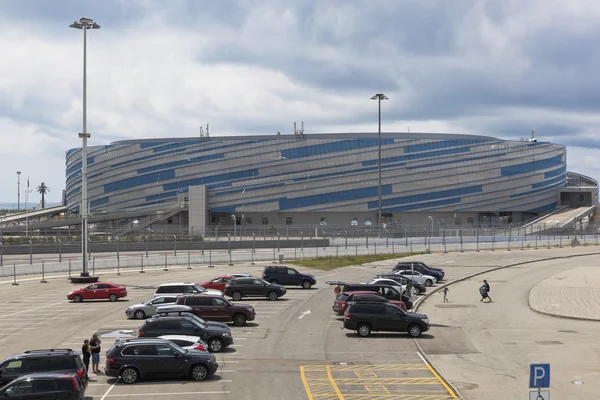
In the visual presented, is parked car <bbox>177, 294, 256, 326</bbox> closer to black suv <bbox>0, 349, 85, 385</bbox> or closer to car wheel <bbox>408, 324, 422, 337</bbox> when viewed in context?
car wheel <bbox>408, 324, 422, 337</bbox>

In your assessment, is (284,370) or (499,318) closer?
(284,370)

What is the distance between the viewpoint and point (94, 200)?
148000mm

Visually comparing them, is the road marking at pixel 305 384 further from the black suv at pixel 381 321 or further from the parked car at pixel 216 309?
the parked car at pixel 216 309

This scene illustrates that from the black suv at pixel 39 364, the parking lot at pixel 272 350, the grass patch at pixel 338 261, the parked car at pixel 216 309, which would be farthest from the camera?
the grass patch at pixel 338 261

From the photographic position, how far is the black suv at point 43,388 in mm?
18016

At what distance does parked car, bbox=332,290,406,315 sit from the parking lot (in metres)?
0.58

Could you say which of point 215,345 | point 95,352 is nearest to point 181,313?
point 215,345

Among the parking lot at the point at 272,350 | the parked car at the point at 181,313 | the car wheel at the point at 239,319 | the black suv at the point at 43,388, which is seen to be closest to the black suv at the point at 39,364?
the parking lot at the point at 272,350

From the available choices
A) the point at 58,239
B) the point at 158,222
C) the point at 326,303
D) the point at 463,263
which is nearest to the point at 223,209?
the point at 158,222

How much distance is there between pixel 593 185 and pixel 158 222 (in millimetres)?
90780

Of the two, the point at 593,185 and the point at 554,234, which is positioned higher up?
the point at 593,185

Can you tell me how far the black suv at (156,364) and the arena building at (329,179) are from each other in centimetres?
11126

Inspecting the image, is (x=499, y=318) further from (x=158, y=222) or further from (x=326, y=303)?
(x=158, y=222)

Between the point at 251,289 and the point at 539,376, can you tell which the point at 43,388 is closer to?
the point at 539,376
